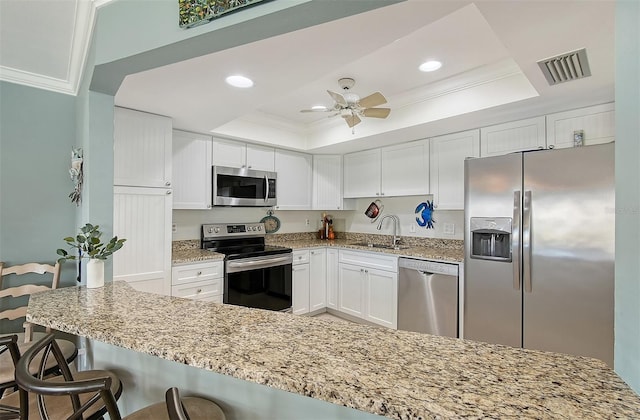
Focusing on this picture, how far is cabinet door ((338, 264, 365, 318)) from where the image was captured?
143 inches

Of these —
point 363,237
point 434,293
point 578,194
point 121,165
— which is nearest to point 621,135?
point 578,194

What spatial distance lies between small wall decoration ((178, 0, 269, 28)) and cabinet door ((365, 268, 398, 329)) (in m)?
2.81

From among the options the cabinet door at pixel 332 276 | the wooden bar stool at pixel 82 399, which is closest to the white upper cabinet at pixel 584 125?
the cabinet door at pixel 332 276

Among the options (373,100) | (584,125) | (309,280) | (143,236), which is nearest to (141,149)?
(143,236)

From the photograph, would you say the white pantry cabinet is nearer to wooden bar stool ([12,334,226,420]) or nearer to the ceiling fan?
the ceiling fan

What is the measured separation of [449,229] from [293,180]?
204cm

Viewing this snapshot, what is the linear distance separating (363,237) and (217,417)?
3532 mm

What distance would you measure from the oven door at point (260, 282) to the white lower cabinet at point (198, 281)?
0.08 metres

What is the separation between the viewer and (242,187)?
140 inches

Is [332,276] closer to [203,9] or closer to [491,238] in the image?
[491,238]

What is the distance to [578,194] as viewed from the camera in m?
2.01

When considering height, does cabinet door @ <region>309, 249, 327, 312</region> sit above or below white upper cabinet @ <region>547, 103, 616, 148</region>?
below

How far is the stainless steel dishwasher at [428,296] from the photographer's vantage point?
282cm

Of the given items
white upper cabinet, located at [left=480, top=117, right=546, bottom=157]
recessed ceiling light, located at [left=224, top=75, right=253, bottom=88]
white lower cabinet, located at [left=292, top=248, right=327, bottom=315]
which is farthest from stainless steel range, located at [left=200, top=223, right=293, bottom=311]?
white upper cabinet, located at [left=480, top=117, right=546, bottom=157]
